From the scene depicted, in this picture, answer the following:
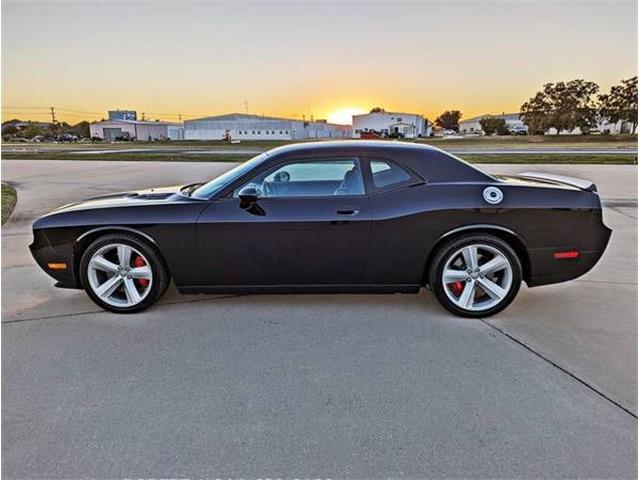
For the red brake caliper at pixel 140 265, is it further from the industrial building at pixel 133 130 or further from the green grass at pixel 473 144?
the industrial building at pixel 133 130

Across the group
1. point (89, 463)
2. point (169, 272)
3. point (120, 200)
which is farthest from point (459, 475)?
point (120, 200)

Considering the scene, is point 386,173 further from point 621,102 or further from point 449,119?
point 449,119

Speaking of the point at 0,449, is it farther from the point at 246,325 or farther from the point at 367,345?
the point at 367,345

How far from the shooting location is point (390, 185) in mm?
3768

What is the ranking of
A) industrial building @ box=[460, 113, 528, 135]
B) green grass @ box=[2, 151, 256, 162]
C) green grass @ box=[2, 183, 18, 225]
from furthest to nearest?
industrial building @ box=[460, 113, 528, 135] < green grass @ box=[2, 151, 256, 162] < green grass @ box=[2, 183, 18, 225]

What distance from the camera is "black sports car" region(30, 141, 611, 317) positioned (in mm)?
3688

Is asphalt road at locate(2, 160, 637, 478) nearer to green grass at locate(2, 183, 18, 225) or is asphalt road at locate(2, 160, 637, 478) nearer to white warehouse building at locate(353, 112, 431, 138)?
green grass at locate(2, 183, 18, 225)

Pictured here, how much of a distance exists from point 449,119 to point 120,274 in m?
135

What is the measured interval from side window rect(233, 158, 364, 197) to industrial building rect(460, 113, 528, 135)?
90.9m

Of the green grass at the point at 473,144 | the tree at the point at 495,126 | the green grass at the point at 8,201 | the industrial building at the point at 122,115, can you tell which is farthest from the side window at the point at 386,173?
the industrial building at the point at 122,115

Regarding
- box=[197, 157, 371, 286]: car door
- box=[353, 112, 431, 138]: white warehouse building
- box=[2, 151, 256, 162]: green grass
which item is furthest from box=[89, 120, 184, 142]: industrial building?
box=[197, 157, 371, 286]: car door

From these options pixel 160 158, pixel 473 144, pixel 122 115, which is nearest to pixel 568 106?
pixel 473 144

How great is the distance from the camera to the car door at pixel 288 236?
3.68 meters

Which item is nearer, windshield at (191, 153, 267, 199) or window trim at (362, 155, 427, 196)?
window trim at (362, 155, 427, 196)
